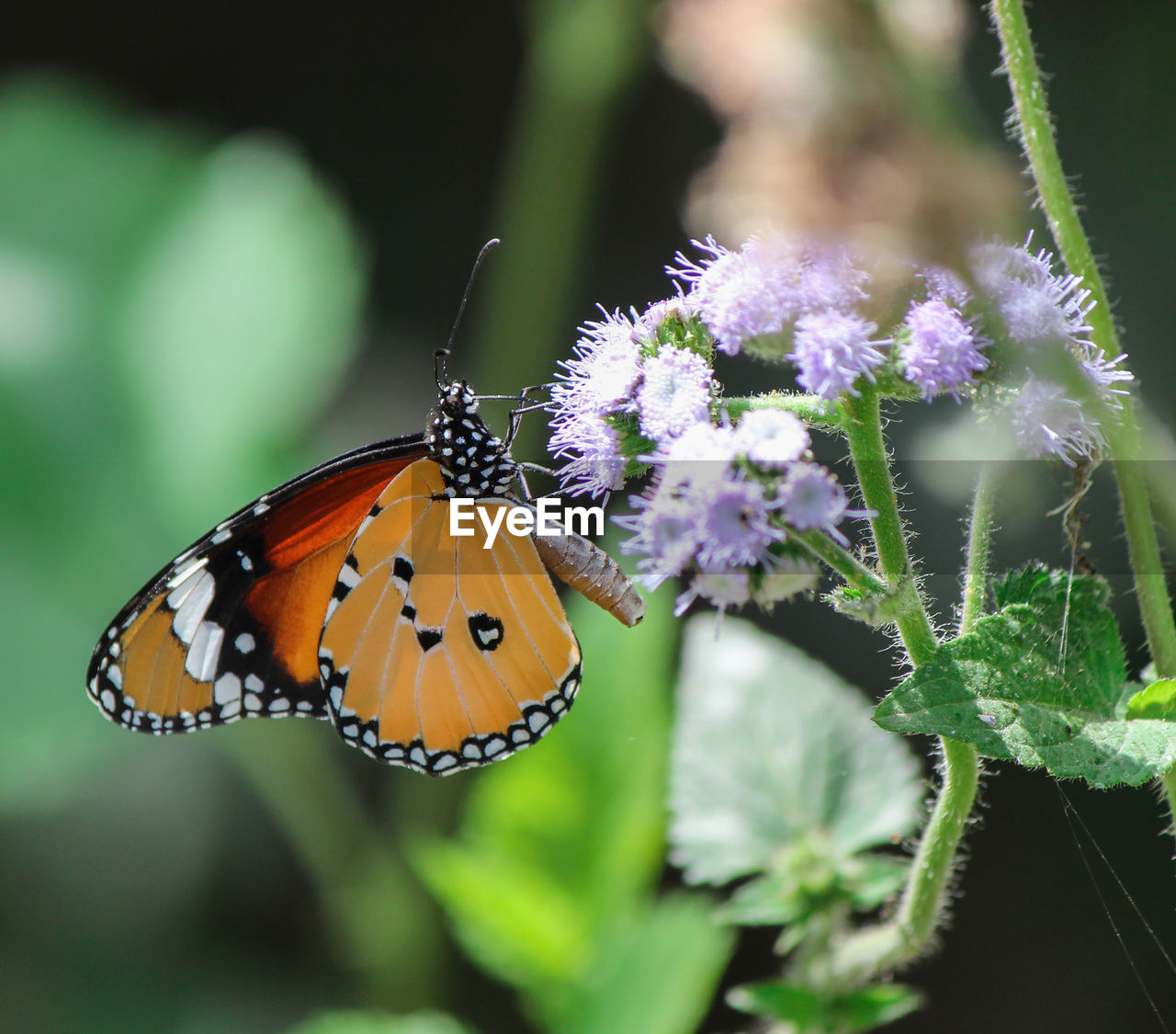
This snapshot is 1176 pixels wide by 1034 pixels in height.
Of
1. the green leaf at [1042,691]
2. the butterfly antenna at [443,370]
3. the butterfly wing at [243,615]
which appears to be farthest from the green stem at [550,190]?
the green leaf at [1042,691]

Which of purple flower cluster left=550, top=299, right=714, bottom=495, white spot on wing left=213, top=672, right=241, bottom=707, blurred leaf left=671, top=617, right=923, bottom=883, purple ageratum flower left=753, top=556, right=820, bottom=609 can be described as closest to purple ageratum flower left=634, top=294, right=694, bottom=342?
purple flower cluster left=550, top=299, right=714, bottom=495

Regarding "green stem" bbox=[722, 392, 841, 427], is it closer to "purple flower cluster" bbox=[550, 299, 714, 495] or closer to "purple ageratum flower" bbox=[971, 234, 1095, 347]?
"purple flower cluster" bbox=[550, 299, 714, 495]

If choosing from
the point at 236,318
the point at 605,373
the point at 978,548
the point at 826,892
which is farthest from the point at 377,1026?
the point at 236,318

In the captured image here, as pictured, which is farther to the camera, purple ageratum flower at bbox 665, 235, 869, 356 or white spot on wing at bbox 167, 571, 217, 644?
white spot on wing at bbox 167, 571, 217, 644

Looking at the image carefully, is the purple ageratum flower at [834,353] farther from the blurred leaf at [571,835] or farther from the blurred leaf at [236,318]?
the blurred leaf at [236,318]

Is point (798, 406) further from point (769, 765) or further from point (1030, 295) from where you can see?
point (769, 765)

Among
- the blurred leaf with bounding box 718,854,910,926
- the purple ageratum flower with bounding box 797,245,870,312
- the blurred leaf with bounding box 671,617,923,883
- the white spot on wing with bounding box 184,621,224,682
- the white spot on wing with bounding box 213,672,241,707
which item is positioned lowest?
the blurred leaf with bounding box 718,854,910,926
